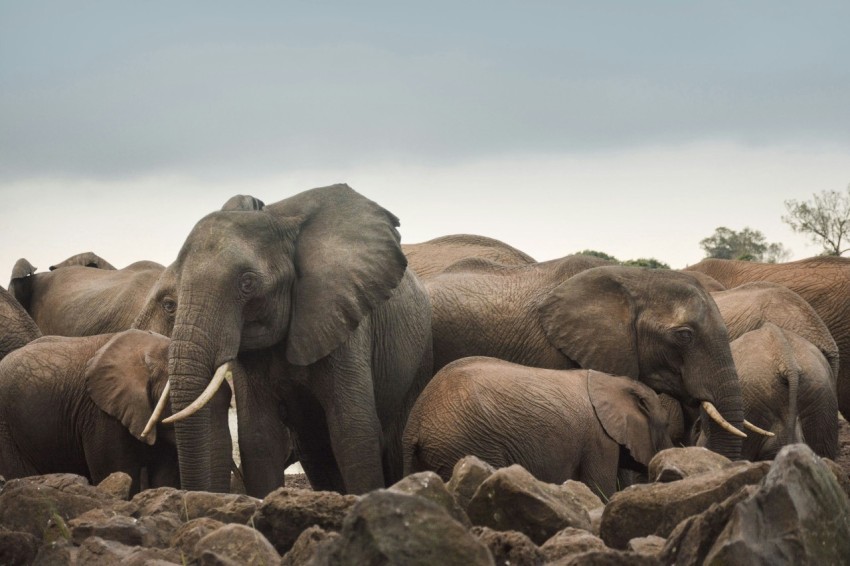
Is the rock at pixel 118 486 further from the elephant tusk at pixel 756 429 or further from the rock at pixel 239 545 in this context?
the elephant tusk at pixel 756 429

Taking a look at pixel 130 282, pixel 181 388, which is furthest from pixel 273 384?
pixel 130 282

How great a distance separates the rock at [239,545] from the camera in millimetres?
5379

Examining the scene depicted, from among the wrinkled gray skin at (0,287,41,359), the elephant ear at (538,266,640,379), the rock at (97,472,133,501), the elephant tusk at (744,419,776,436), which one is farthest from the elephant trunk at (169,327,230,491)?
the wrinkled gray skin at (0,287,41,359)

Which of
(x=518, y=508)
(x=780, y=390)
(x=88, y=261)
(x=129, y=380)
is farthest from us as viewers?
(x=88, y=261)

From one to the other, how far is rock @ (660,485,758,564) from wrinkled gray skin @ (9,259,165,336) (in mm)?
10027

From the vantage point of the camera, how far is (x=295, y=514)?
5852mm

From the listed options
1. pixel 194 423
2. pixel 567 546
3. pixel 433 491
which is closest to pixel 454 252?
pixel 194 423

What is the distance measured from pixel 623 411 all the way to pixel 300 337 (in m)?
2.06

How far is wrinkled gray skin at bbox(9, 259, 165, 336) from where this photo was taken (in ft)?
49.3

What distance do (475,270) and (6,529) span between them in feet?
20.0

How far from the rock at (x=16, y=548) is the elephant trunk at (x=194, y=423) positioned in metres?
2.58

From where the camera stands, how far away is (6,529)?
6.07m

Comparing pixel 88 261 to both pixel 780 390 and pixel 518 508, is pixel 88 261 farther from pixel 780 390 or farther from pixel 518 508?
pixel 518 508

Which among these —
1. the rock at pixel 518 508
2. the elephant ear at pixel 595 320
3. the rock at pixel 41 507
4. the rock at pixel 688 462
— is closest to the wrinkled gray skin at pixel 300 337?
the elephant ear at pixel 595 320
